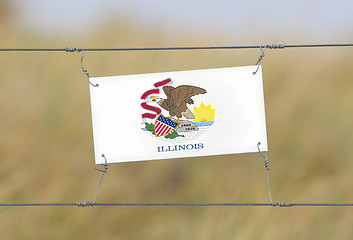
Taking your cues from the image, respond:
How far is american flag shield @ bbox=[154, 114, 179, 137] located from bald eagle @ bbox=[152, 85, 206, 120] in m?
0.03

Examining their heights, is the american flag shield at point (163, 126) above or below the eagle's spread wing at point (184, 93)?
below

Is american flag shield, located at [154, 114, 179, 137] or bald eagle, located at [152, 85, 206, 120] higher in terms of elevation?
bald eagle, located at [152, 85, 206, 120]

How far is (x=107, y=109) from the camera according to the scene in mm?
2045

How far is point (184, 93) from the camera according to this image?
2020 millimetres

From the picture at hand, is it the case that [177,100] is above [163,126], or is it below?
above

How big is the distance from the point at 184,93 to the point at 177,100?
4cm

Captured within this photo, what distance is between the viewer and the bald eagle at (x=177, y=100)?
2.02 metres

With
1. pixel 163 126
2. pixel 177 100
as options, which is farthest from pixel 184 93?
pixel 163 126

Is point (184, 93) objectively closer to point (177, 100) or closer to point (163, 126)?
point (177, 100)

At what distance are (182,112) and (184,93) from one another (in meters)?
0.08

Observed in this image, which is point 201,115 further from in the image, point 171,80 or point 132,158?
point 132,158

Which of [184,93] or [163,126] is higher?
[184,93]

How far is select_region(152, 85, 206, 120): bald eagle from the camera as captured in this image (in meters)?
2.02

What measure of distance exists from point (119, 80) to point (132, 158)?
13.7 inches
